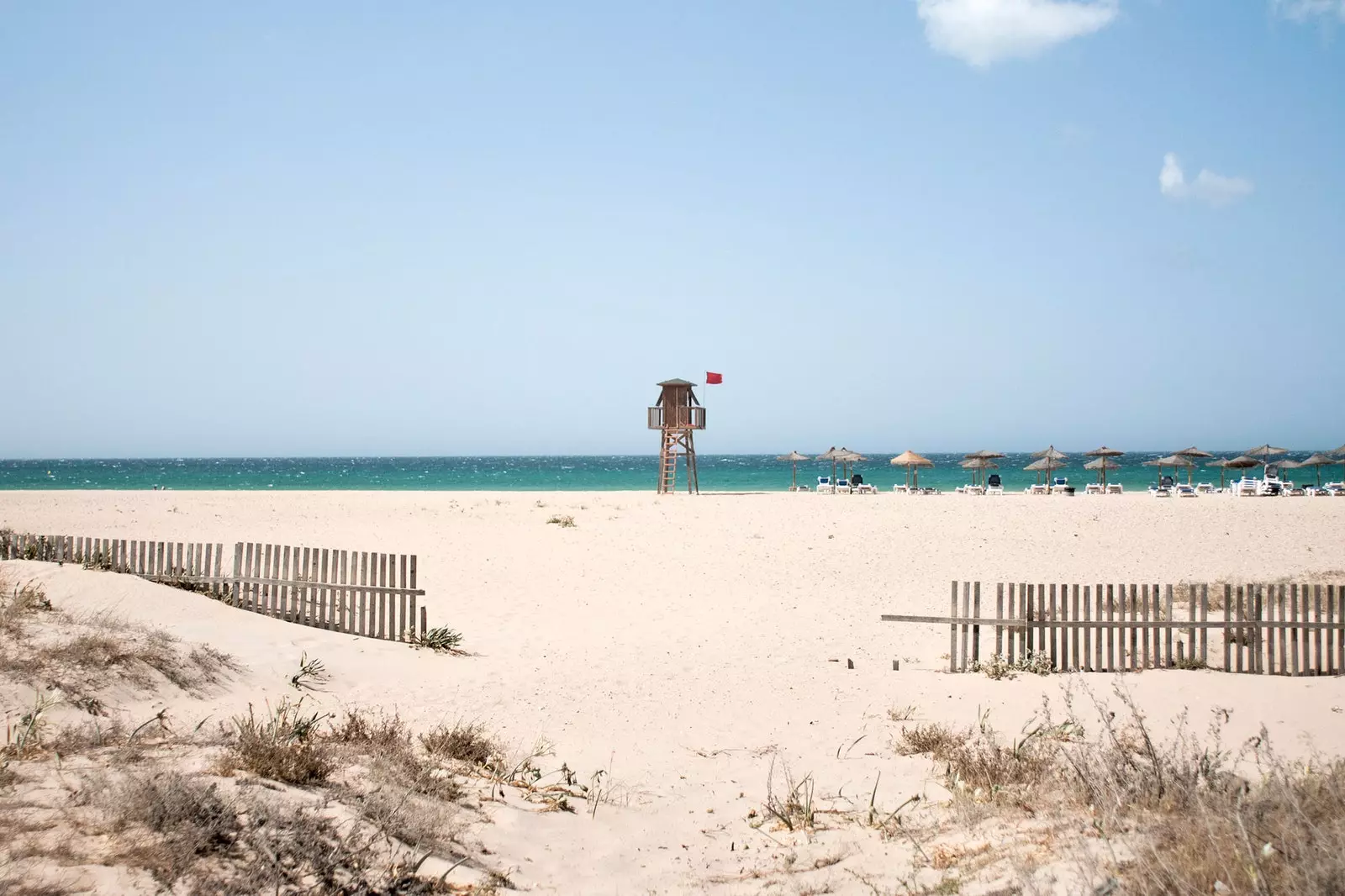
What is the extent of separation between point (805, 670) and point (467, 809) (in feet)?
19.3

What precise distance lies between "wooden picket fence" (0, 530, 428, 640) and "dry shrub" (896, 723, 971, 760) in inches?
262

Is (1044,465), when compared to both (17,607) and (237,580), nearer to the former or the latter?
(237,580)

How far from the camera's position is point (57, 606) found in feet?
31.1

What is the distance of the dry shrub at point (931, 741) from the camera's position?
23.4 feet

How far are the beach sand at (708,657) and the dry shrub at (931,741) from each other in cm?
16

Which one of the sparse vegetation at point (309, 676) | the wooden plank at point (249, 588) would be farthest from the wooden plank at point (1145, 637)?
the wooden plank at point (249, 588)

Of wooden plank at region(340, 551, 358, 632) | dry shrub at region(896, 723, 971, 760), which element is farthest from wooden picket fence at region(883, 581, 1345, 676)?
wooden plank at region(340, 551, 358, 632)

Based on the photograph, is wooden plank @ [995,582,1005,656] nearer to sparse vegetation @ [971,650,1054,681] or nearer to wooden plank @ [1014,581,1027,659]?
sparse vegetation @ [971,650,1054,681]

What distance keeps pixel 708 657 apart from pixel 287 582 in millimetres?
6115

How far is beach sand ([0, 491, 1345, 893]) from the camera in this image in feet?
18.6

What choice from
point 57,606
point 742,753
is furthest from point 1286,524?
point 57,606

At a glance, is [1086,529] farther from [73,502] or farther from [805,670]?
[73,502]

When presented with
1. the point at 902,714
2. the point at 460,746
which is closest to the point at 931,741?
the point at 902,714

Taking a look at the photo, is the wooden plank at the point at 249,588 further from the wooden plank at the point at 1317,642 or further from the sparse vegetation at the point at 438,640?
the wooden plank at the point at 1317,642
